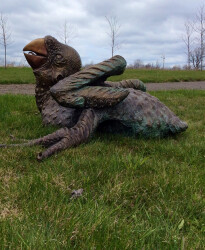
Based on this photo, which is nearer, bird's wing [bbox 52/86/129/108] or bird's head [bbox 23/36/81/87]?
bird's wing [bbox 52/86/129/108]

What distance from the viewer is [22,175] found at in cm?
204

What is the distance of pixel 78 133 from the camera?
2.67 metres

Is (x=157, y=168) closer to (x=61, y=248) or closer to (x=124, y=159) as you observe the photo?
(x=124, y=159)

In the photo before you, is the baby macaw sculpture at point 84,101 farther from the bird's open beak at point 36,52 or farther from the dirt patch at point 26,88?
the dirt patch at point 26,88

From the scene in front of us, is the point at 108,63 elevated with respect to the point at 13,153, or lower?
elevated

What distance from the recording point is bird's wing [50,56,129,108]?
277cm

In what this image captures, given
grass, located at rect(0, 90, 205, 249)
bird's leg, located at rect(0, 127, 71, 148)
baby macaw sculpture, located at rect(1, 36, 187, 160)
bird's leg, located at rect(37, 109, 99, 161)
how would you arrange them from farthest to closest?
baby macaw sculpture, located at rect(1, 36, 187, 160) < bird's leg, located at rect(0, 127, 71, 148) < bird's leg, located at rect(37, 109, 99, 161) < grass, located at rect(0, 90, 205, 249)

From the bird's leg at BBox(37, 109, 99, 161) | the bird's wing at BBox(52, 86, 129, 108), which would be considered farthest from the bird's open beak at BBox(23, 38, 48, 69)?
the bird's leg at BBox(37, 109, 99, 161)

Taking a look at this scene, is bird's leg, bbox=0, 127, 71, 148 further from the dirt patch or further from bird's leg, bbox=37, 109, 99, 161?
the dirt patch

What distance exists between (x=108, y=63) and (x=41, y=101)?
983 mm

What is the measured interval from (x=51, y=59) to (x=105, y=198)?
1867 millimetres

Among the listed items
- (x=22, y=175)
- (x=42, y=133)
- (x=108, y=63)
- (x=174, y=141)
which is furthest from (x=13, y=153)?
(x=174, y=141)

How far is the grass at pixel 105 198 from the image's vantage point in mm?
1319

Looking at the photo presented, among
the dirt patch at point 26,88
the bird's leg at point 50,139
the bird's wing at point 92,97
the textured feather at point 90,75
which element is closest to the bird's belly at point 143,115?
the bird's wing at point 92,97
